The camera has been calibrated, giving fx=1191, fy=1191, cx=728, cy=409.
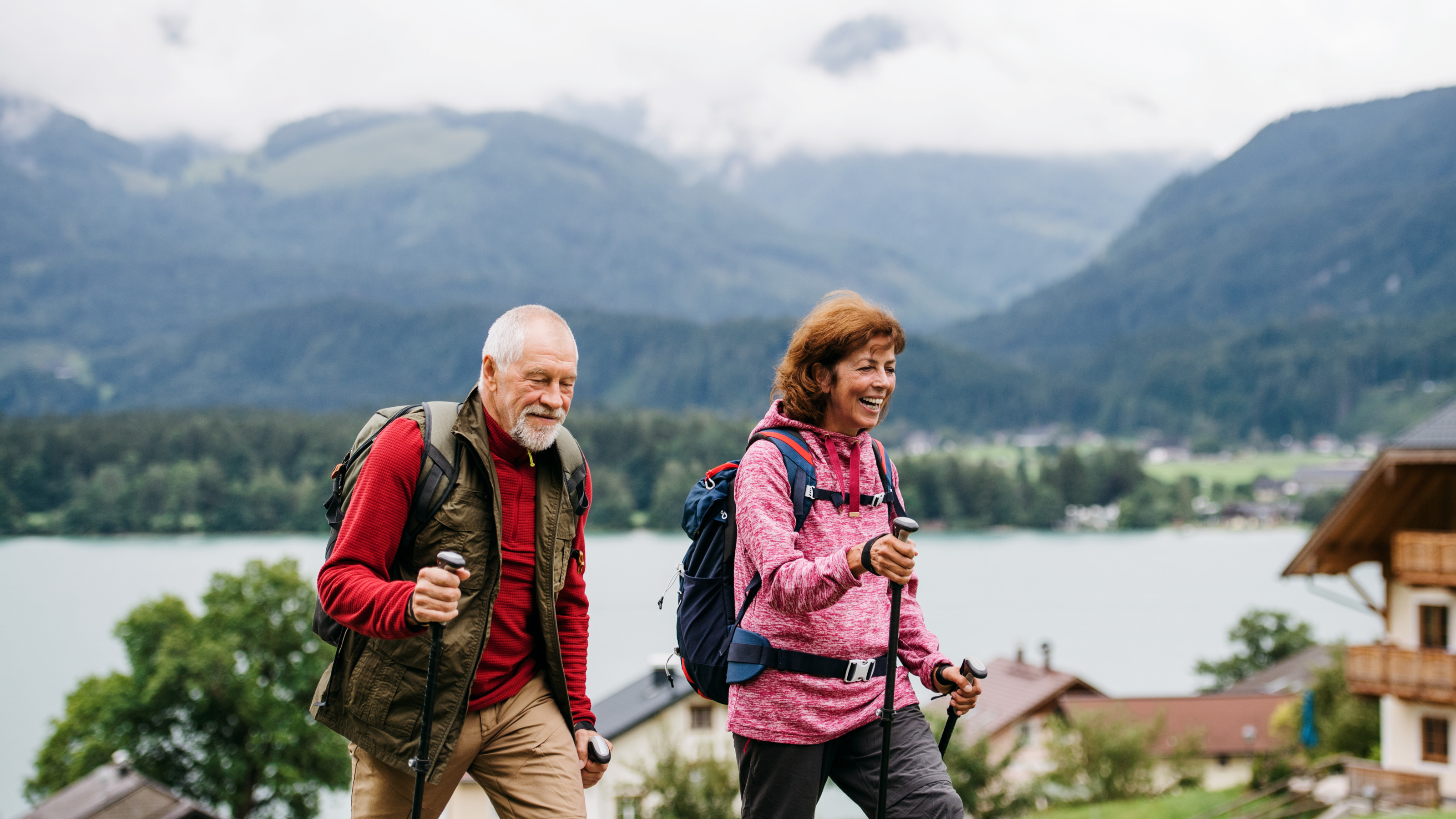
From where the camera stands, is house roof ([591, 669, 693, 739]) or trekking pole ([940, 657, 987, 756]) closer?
trekking pole ([940, 657, 987, 756])

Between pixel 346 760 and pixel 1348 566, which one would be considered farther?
pixel 346 760

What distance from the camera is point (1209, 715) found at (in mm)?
39375

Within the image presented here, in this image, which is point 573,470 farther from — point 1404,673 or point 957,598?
point 957,598

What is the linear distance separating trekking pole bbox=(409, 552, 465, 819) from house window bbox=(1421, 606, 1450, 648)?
20898 millimetres

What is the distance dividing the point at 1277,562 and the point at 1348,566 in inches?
3403

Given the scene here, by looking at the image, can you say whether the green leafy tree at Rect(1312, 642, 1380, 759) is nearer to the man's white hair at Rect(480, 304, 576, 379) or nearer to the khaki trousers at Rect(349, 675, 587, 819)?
the khaki trousers at Rect(349, 675, 587, 819)

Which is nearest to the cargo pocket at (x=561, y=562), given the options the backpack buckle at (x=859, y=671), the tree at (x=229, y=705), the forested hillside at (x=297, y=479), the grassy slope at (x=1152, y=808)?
the backpack buckle at (x=859, y=671)

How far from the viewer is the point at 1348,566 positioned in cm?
1953

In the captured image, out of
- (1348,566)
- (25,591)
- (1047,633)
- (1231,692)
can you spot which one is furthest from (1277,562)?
(25,591)

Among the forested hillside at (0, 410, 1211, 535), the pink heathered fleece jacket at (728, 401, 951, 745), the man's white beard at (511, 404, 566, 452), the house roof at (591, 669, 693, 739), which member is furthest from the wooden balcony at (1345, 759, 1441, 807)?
the forested hillside at (0, 410, 1211, 535)

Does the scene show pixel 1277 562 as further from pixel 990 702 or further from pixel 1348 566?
pixel 1348 566

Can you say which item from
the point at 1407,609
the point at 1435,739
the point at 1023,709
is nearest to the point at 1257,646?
the point at 1023,709

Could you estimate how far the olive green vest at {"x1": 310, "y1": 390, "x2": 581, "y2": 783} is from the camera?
3029mm

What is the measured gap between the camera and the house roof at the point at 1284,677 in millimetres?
43438
